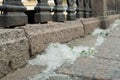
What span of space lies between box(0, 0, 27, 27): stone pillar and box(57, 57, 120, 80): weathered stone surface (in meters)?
0.53

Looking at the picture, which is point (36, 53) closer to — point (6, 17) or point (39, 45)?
point (39, 45)

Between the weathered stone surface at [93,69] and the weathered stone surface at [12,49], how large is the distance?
31cm

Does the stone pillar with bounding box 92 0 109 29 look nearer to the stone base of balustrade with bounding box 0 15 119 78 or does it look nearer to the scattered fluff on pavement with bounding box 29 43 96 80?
the stone base of balustrade with bounding box 0 15 119 78

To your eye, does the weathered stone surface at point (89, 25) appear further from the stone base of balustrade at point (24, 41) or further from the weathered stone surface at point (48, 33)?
the stone base of balustrade at point (24, 41)

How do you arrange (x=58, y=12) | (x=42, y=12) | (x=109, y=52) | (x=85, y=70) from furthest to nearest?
(x=58, y=12), (x=109, y=52), (x=42, y=12), (x=85, y=70)

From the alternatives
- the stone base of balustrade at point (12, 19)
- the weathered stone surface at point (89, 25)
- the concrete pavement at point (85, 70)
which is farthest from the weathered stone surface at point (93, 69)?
the weathered stone surface at point (89, 25)

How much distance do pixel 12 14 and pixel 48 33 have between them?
55 cm

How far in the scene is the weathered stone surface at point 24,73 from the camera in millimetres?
1859

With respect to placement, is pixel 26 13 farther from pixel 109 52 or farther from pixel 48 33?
pixel 109 52

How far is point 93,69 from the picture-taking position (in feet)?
6.97

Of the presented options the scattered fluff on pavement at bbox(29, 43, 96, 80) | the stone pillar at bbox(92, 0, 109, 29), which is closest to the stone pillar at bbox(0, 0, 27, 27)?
the scattered fluff on pavement at bbox(29, 43, 96, 80)

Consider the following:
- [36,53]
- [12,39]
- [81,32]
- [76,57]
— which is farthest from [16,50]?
[81,32]

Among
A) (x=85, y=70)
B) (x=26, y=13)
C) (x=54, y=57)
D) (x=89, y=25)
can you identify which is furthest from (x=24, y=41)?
(x=89, y=25)

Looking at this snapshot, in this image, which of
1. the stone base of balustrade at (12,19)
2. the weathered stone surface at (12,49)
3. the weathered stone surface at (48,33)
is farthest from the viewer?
the weathered stone surface at (48,33)
